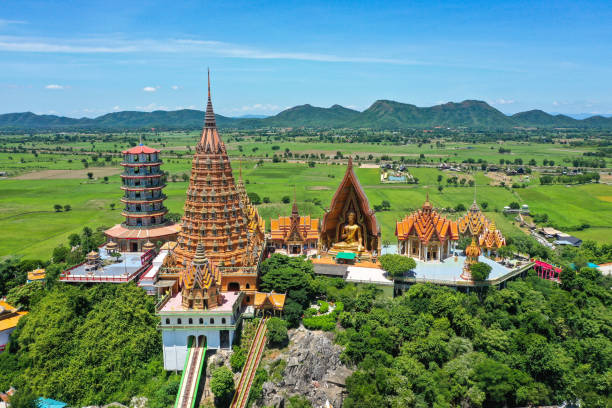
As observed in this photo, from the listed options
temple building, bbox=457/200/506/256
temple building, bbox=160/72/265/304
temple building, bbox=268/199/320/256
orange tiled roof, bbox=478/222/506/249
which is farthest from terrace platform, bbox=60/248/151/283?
orange tiled roof, bbox=478/222/506/249

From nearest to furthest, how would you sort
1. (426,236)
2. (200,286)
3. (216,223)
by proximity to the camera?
(200,286) < (216,223) < (426,236)

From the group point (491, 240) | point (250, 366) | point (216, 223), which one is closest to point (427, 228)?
point (491, 240)

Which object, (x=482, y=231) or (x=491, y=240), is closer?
(x=491, y=240)

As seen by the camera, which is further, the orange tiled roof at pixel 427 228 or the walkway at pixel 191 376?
the orange tiled roof at pixel 427 228

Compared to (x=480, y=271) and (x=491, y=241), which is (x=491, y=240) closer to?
(x=491, y=241)

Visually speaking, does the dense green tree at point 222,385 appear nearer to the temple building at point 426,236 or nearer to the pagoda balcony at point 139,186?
the temple building at point 426,236

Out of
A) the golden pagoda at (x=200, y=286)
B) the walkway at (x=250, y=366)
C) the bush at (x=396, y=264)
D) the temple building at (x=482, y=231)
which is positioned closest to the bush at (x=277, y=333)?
the walkway at (x=250, y=366)
